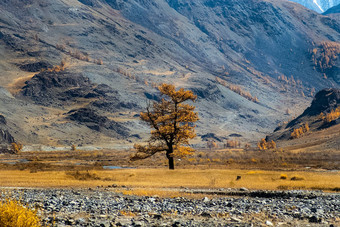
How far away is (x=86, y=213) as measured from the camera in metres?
19.8

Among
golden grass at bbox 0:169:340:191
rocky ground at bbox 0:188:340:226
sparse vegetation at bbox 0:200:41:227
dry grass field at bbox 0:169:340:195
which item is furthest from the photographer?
golden grass at bbox 0:169:340:191

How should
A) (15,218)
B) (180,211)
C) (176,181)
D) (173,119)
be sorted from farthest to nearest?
(173,119), (176,181), (180,211), (15,218)

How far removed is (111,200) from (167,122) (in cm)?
2937

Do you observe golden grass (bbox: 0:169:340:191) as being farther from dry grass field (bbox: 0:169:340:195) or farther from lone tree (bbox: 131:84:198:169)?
lone tree (bbox: 131:84:198:169)

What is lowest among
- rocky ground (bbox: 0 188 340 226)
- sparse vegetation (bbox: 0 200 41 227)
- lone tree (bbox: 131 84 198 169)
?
rocky ground (bbox: 0 188 340 226)

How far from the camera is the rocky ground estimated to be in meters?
18.1

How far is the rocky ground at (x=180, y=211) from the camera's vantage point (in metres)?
18.1

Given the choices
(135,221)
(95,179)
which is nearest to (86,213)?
(135,221)

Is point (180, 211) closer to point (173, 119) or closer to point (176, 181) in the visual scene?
→ point (176, 181)

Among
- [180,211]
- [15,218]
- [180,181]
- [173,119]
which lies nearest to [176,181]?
[180,181]

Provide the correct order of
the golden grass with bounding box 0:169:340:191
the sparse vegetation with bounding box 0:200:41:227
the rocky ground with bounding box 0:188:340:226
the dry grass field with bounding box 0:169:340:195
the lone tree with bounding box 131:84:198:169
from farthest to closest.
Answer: the lone tree with bounding box 131:84:198:169
the golden grass with bounding box 0:169:340:191
the dry grass field with bounding box 0:169:340:195
the rocky ground with bounding box 0:188:340:226
the sparse vegetation with bounding box 0:200:41:227

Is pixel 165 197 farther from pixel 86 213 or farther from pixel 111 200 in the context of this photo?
pixel 86 213

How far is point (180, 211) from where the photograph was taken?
20.9 m

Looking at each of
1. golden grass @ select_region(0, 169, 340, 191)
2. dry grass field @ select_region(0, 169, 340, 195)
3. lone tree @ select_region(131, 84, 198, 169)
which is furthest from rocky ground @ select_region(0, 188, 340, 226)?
lone tree @ select_region(131, 84, 198, 169)
